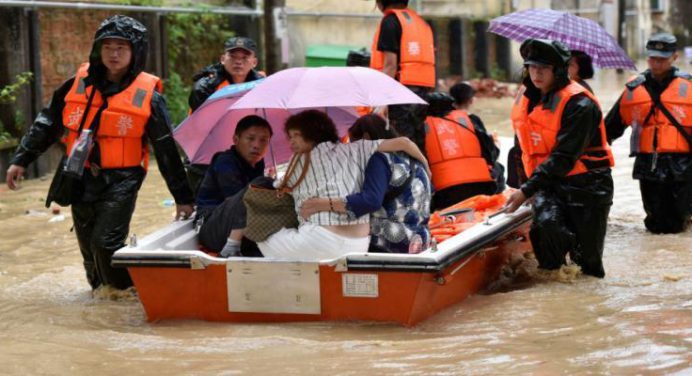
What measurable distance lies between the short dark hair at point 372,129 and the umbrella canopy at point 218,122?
3.13ft

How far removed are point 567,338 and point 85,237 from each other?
331cm

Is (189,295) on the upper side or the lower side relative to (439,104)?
lower

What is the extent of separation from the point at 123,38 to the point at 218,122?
0.85m

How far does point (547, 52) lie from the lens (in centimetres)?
801

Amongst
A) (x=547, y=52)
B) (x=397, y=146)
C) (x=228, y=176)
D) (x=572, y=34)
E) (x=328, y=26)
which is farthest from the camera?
(x=328, y=26)

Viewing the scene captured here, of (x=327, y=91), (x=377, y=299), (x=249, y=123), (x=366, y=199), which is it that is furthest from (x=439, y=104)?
(x=377, y=299)

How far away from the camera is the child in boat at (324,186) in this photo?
22.6ft

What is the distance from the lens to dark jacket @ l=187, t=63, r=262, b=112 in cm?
939

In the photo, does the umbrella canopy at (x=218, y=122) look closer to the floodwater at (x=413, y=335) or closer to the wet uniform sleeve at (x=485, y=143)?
the floodwater at (x=413, y=335)

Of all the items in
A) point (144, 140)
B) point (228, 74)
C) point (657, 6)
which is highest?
point (657, 6)

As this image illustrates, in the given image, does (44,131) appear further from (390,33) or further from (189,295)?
(390,33)

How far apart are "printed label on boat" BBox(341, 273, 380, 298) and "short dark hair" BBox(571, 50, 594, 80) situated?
366 cm

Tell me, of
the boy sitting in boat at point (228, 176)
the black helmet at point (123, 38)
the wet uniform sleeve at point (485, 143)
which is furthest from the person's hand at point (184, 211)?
the wet uniform sleeve at point (485, 143)

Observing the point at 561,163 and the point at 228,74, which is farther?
the point at 228,74
